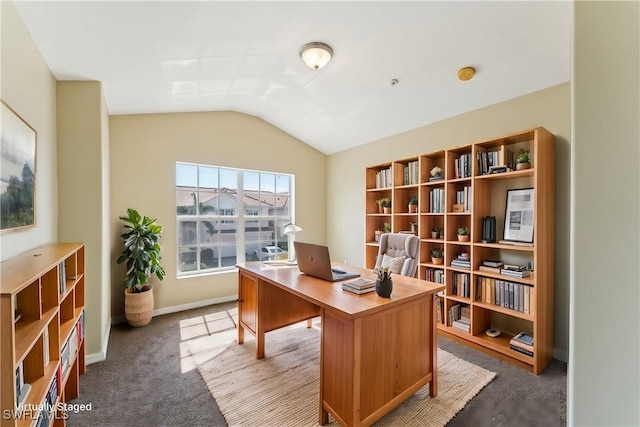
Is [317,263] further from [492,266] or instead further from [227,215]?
[227,215]

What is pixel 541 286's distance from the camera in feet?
7.59

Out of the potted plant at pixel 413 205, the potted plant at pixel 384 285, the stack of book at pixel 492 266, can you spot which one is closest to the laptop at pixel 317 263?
the potted plant at pixel 384 285

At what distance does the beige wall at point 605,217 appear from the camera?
78 cm

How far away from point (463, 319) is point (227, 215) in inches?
129

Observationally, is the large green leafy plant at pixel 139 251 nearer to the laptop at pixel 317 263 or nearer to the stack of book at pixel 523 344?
the laptop at pixel 317 263

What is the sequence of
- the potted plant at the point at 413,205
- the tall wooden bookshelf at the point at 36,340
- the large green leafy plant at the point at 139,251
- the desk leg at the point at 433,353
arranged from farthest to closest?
the potted plant at the point at 413,205
the large green leafy plant at the point at 139,251
the desk leg at the point at 433,353
the tall wooden bookshelf at the point at 36,340

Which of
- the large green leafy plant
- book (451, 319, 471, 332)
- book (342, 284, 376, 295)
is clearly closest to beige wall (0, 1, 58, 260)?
the large green leafy plant

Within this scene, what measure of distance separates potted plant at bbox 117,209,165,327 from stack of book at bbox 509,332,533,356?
144 inches

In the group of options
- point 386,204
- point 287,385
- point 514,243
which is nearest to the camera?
point 287,385

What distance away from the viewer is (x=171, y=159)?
3.59m

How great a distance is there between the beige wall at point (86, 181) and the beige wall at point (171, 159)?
2.85ft

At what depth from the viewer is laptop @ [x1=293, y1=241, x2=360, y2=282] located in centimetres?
204

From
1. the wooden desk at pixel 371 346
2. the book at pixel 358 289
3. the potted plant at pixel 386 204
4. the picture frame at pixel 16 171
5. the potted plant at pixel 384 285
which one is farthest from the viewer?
the potted plant at pixel 386 204

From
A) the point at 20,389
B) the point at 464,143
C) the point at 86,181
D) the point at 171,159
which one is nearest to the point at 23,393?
the point at 20,389
